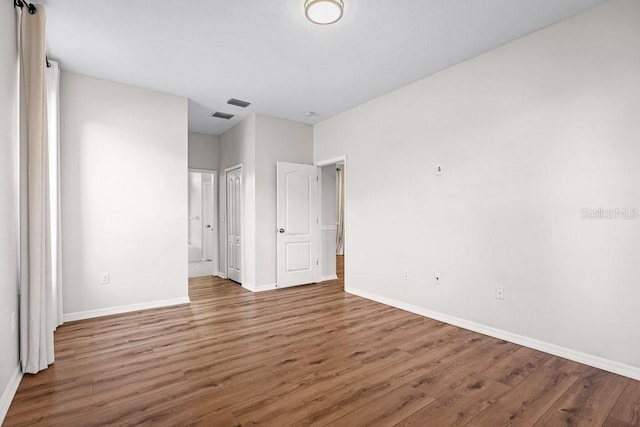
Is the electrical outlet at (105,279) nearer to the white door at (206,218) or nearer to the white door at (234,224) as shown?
the white door at (234,224)

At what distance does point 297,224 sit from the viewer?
17.9 ft

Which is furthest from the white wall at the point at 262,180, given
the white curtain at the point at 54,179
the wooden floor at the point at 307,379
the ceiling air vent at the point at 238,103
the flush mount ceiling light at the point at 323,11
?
the flush mount ceiling light at the point at 323,11

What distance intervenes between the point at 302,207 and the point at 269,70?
2422mm

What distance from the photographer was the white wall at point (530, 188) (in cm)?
245

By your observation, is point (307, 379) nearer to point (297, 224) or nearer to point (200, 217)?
point (297, 224)

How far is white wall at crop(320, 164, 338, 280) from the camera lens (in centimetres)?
588

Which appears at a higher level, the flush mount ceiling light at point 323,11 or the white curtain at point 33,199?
the flush mount ceiling light at point 323,11

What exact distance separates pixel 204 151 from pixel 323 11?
4.52 meters

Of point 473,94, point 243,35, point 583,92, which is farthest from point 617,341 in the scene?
point 243,35

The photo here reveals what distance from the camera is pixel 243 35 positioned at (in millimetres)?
2926

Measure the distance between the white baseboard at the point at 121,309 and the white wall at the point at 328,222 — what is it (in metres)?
2.43

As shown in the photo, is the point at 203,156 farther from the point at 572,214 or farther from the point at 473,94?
the point at 572,214

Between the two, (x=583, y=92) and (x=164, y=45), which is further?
(x=164, y=45)

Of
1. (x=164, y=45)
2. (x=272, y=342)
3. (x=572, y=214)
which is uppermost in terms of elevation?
(x=164, y=45)
